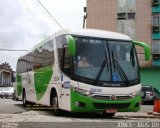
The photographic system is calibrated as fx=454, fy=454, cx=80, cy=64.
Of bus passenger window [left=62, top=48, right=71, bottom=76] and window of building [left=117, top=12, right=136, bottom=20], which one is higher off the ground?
window of building [left=117, top=12, right=136, bottom=20]

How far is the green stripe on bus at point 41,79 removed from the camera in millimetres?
19125

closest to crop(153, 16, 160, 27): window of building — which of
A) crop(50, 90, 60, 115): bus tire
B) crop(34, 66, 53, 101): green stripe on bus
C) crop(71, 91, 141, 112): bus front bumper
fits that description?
crop(34, 66, 53, 101): green stripe on bus

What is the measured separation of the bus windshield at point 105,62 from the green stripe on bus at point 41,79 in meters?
2.69

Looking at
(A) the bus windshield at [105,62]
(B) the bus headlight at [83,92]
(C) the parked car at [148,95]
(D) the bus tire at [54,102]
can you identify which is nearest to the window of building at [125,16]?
→ (C) the parked car at [148,95]

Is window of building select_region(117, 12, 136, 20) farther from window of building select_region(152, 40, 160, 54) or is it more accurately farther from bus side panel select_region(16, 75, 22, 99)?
bus side panel select_region(16, 75, 22, 99)

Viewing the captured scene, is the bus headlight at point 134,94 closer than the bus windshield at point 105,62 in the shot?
No

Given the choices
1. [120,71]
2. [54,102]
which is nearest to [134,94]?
[120,71]

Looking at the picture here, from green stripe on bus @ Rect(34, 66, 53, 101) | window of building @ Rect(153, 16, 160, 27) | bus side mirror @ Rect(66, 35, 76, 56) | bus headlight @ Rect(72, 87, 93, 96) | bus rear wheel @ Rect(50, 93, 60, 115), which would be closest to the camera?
bus side mirror @ Rect(66, 35, 76, 56)

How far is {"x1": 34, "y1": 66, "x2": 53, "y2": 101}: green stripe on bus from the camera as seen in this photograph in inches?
753

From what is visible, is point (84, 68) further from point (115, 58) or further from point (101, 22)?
point (101, 22)

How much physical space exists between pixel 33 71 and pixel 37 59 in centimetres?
89

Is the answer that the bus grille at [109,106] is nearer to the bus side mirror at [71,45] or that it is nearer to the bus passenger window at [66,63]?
the bus passenger window at [66,63]

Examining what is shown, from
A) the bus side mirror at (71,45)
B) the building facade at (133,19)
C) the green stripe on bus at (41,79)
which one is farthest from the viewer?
the building facade at (133,19)

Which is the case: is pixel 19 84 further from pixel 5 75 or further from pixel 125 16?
pixel 5 75
